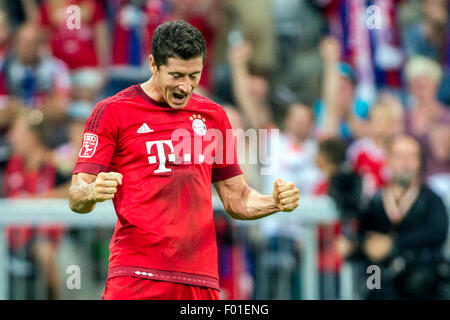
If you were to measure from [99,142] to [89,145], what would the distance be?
0.19ft

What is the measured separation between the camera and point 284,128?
9039 millimetres

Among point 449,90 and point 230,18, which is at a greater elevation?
point 230,18

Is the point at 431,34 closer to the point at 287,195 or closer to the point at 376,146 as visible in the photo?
the point at 376,146

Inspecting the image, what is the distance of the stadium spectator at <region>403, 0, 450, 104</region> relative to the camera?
953cm

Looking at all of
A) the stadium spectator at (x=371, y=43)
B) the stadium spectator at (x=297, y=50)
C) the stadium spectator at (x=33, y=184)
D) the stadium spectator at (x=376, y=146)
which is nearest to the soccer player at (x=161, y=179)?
the stadium spectator at (x=33, y=184)

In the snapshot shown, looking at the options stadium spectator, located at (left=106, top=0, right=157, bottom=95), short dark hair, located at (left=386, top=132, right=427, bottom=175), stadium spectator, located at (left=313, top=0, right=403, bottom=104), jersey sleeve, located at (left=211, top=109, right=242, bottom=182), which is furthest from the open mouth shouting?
stadium spectator, located at (left=313, top=0, right=403, bottom=104)

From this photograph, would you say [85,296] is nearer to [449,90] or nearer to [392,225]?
[392,225]

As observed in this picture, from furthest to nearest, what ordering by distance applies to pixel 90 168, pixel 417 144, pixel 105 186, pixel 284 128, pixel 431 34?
pixel 431 34 → pixel 284 128 → pixel 417 144 → pixel 90 168 → pixel 105 186

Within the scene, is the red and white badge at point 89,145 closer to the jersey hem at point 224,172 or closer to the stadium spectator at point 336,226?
the jersey hem at point 224,172

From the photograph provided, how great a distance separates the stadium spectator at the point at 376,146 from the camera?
8.37 m

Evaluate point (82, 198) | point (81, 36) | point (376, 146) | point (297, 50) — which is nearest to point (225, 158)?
point (82, 198)
